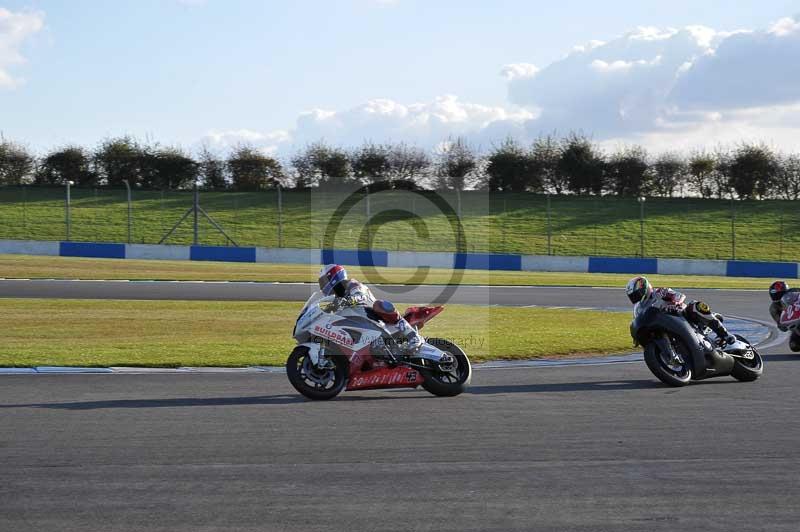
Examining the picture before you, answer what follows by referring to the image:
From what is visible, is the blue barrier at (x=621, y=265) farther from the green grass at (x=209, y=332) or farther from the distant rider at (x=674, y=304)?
the distant rider at (x=674, y=304)

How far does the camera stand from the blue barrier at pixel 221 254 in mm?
43781

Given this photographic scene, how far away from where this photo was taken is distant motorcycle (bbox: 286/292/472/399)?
9.84m

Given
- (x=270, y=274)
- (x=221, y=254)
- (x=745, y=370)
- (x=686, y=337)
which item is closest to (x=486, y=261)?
(x=221, y=254)

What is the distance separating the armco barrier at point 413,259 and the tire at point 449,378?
106ft

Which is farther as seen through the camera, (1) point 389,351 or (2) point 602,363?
(2) point 602,363

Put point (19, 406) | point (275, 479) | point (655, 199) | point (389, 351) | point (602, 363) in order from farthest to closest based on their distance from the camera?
point (655, 199)
point (602, 363)
point (389, 351)
point (19, 406)
point (275, 479)

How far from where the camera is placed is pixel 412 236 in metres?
47.8

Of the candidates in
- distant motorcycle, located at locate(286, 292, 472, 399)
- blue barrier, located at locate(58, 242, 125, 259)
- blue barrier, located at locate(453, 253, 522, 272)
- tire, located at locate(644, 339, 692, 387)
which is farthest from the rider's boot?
blue barrier, located at locate(58, 242, 125, 259)

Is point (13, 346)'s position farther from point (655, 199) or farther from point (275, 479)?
point (655, 199)

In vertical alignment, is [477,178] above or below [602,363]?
above

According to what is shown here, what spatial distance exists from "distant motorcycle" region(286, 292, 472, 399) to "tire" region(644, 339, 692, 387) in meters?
2.40

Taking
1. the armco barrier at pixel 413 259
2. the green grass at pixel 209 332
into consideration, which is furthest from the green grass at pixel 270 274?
the green grass at pixel 209 332

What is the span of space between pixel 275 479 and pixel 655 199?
55469 mm

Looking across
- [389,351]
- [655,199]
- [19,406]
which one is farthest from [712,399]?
[655,199]
